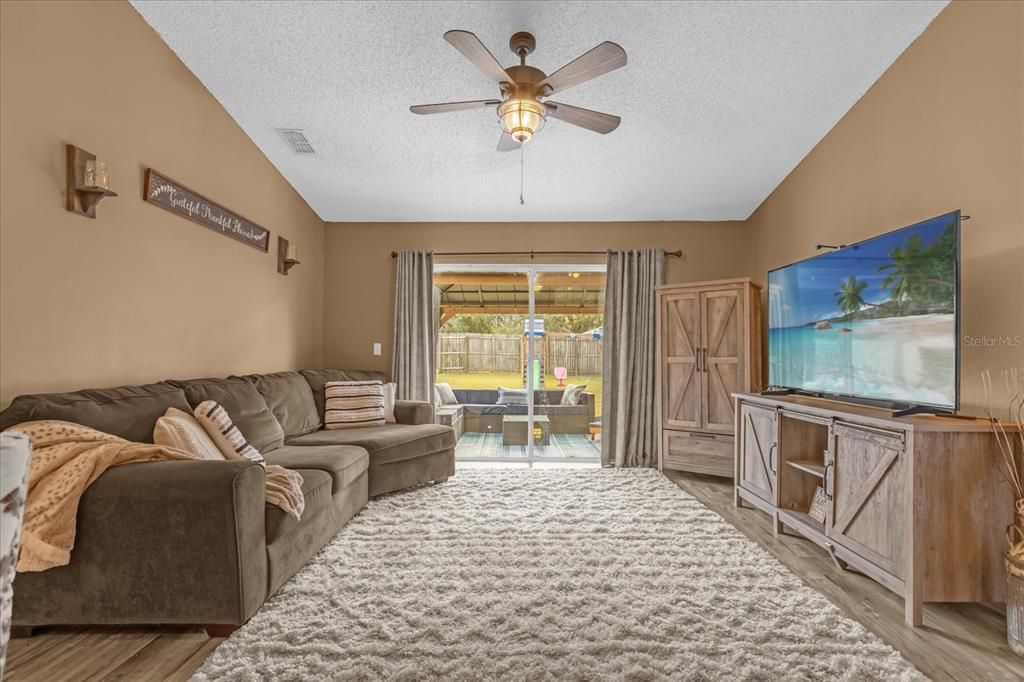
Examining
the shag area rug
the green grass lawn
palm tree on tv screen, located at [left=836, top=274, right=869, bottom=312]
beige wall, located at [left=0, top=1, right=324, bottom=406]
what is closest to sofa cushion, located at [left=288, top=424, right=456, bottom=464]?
the shag area rug

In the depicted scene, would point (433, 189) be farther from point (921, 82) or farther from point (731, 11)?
point (921, 82)

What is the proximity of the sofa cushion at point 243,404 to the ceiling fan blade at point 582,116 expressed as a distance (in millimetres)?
2348

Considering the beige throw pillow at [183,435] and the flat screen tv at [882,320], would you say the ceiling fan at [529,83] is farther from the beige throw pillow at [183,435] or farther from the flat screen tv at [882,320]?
the beige throw pillow at [183,435]

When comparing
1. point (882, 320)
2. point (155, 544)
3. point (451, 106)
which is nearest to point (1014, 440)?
point (882, 320)

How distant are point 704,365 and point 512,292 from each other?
79.3 inches

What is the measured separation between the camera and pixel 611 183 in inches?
181

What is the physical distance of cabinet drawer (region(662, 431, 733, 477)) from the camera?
441cm

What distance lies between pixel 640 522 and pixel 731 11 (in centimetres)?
287

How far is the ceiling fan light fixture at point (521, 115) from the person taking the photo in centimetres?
252

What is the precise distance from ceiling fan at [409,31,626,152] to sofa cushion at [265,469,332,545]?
1.91 m

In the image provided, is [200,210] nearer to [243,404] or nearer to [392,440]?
[243,404]

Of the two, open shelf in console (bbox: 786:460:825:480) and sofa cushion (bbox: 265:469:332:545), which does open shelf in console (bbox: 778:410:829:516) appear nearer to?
open shelf in console (bbox: 786:460:825:480)

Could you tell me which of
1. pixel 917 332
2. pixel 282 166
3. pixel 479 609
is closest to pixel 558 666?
pixel 479 609

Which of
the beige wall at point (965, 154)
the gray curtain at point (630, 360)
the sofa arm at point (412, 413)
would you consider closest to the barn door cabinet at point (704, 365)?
the gray curtain at point (630, 360)
